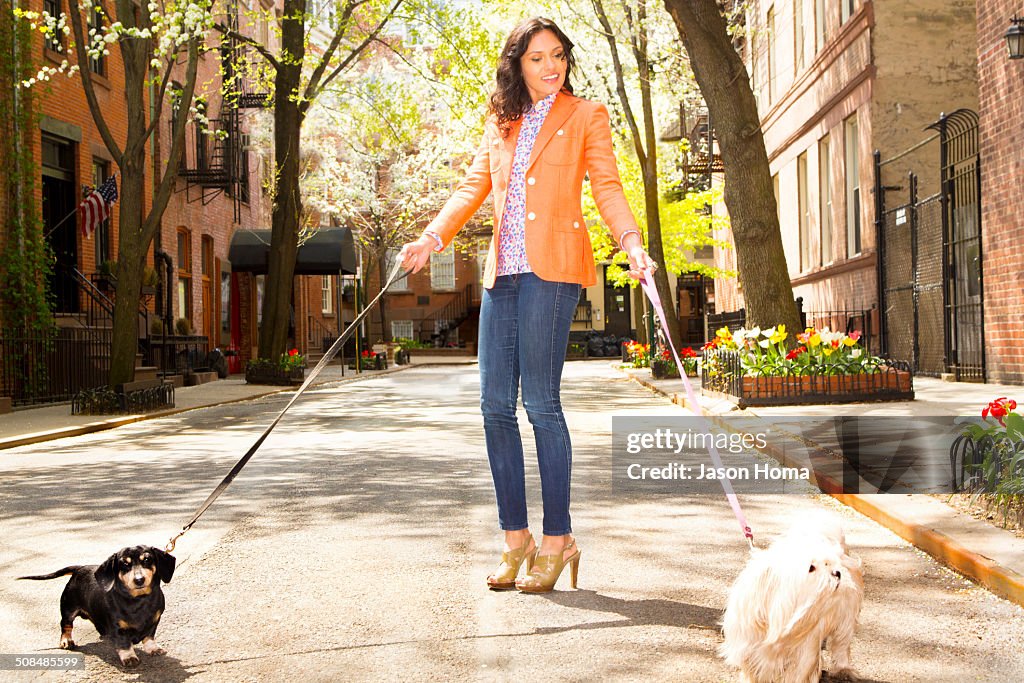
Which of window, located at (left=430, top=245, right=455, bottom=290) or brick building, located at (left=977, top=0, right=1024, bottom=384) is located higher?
window, located at (left=430, top=245, right=455, bottom=290)

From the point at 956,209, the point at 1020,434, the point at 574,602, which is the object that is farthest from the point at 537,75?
the point at 956,209

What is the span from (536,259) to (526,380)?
0.50 m

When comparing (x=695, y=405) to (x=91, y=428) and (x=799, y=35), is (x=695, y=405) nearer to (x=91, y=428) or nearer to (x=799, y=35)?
(x=91, y=428)

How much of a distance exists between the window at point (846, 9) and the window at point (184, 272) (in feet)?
54.4

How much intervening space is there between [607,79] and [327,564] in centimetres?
2683

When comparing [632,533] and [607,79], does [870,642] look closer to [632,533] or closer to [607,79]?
[632,533]

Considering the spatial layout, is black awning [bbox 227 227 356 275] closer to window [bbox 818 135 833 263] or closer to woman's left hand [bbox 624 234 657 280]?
window [bbox 818 135 833 263]

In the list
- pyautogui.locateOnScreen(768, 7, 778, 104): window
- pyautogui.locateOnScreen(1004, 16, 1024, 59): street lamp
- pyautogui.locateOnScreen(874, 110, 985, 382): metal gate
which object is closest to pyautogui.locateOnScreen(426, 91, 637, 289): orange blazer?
pyautogui.locateOnScreen(1004, 16, 1024, 59): street lamp

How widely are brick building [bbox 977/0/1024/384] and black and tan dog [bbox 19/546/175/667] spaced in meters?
12.5

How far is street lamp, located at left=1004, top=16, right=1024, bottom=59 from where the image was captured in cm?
1284

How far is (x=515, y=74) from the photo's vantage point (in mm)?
4551

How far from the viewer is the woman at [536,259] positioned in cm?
439

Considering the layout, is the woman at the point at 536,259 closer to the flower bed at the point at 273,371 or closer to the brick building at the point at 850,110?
the brick building at the point at 850,110

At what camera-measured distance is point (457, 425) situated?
12945 mm
